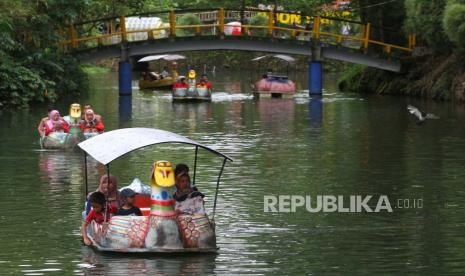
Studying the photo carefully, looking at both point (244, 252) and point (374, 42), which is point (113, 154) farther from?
point (374, 42)

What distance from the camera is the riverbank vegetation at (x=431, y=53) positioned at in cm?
5300

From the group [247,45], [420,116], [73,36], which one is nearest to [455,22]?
[420,116]

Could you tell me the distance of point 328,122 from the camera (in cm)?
4512

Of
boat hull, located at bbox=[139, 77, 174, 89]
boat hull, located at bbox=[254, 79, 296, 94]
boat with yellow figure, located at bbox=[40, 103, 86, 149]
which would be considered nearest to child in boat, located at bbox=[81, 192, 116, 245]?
boat with yellow figure, located at bbox=[40, 103, 86, 149]

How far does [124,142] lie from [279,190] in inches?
296

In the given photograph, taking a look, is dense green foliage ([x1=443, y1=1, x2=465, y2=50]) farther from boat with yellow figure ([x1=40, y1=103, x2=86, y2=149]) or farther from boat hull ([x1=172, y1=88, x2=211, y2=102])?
boat with yellow figure ([x1=40, y1=103, x2=86, y2=149])

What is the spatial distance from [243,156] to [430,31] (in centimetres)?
2639

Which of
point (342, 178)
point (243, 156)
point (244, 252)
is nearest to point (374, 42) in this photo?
point (243, 156)

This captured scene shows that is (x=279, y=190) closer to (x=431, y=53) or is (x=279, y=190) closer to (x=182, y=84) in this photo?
(x=182, y=84)

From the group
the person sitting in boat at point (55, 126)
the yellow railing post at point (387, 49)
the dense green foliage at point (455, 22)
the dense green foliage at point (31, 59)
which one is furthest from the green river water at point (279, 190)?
the yellow railing post at point (387, 49)

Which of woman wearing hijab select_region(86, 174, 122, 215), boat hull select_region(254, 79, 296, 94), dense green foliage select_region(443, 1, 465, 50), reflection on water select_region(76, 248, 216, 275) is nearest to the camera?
reflection on water select_region(76, 248, 216, 275)

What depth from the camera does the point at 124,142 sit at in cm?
1930

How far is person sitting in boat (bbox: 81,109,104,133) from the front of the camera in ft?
113

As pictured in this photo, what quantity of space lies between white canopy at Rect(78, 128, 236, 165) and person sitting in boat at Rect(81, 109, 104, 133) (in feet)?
47.0
